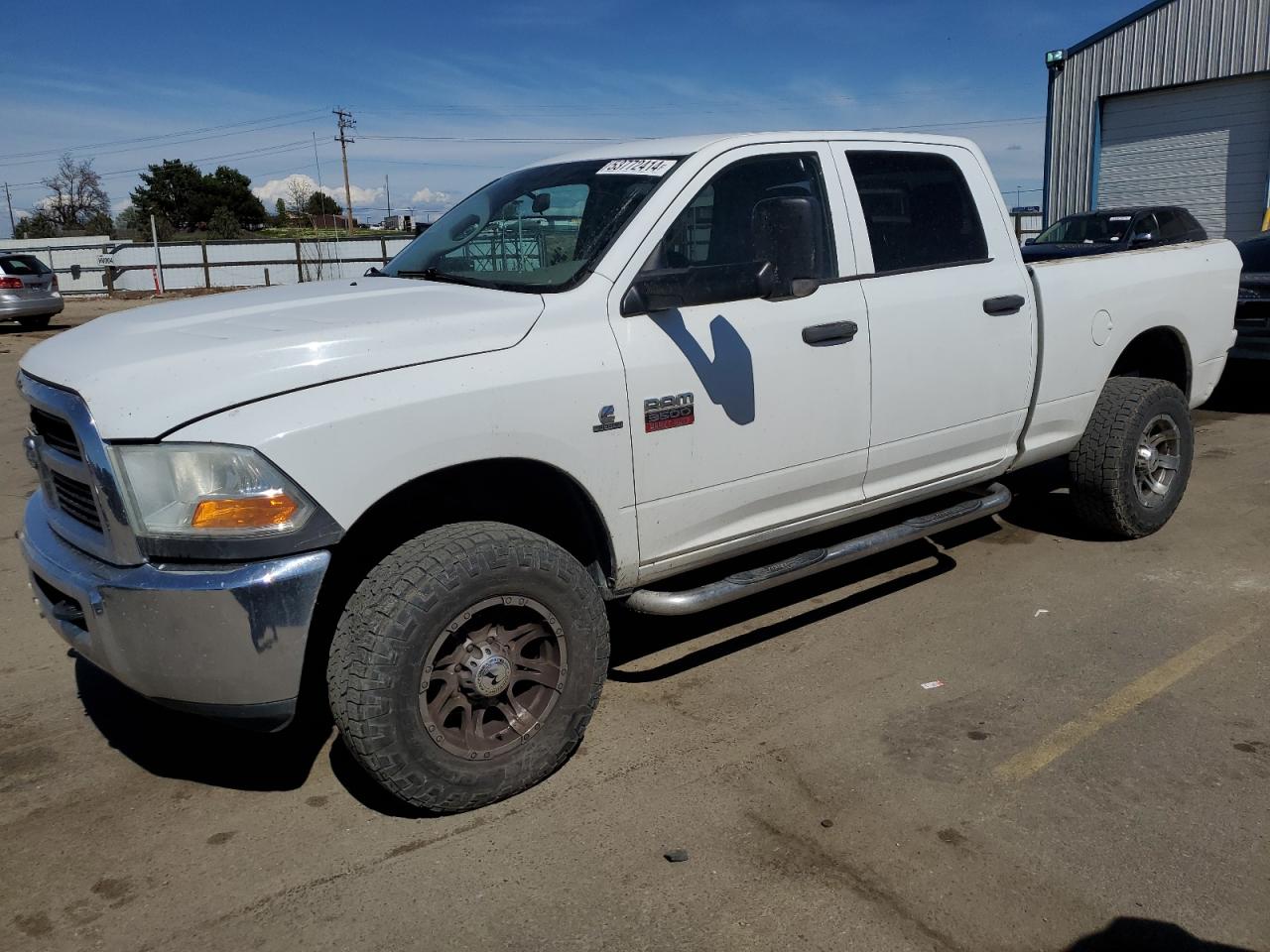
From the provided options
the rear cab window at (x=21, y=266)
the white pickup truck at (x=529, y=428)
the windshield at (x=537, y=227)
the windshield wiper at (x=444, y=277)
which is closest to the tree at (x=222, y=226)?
the rear cab window at (x=21, y=266)

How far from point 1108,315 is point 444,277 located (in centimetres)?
320

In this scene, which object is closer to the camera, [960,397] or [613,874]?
[613,874]

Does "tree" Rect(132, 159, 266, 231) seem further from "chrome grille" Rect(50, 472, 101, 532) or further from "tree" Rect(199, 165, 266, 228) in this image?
"chrome grille" Rect(50, 472, 101, 532)

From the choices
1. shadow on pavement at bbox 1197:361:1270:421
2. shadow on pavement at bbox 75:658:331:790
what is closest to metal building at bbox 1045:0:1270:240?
shadow on pavement at bbox 1197:361:1270:421

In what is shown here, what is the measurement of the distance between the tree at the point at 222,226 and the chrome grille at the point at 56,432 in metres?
61.2

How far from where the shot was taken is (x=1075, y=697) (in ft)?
13.2

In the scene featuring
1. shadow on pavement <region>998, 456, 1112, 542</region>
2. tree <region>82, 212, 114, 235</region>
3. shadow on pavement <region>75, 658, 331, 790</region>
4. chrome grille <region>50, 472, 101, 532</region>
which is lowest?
shadow on pavement <region>998, 456, 1112, 542</region>

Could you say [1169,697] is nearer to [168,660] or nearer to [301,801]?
[301,801]

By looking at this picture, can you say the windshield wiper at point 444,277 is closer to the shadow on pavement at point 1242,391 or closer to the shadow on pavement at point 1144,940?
the shadow on pavement at point 1144,940

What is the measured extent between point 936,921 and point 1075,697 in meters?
1.55

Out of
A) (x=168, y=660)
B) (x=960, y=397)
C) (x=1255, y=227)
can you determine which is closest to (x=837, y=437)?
(x=960, y=397)

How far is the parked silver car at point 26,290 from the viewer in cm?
1973

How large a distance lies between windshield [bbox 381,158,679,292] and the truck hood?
25cm

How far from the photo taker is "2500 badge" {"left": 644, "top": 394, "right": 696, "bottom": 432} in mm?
3549
